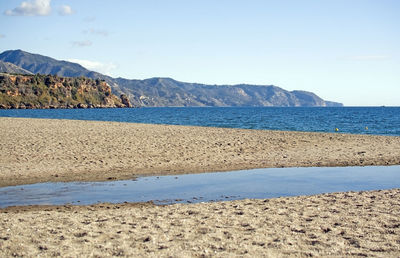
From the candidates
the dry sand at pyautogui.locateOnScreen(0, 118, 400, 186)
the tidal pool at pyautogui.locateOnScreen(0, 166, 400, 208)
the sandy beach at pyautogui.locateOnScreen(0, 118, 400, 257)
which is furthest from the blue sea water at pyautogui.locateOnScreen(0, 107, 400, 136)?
the sandy beach at pyautogui.locateOnScreen(0, 118, 400, 257)

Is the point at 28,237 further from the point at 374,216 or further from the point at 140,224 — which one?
the point at 374,216

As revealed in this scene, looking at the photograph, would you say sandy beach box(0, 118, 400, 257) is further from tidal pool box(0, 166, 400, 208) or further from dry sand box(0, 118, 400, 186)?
tidal pool box(0, 166, 400, 208)

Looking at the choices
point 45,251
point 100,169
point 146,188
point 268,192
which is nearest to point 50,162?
point 100,169

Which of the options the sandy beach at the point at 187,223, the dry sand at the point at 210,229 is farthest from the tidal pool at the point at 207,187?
the dry sand at the point at 210,229

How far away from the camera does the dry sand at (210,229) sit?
7426 mm

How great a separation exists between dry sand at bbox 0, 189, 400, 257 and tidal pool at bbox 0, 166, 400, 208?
4.25 ft

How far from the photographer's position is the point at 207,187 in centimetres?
1453

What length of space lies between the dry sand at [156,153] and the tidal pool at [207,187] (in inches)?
54.4

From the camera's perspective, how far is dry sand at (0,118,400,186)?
57.7 feet

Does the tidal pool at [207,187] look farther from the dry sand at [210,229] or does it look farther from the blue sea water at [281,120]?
the blue sea water at [281,120]

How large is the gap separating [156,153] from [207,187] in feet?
26.4

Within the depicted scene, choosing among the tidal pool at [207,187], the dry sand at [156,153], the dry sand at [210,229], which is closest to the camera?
the dry sand at [210,229]

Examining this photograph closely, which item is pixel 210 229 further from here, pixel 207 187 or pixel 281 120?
pixel 281 120

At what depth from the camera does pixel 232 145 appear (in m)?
25.4
